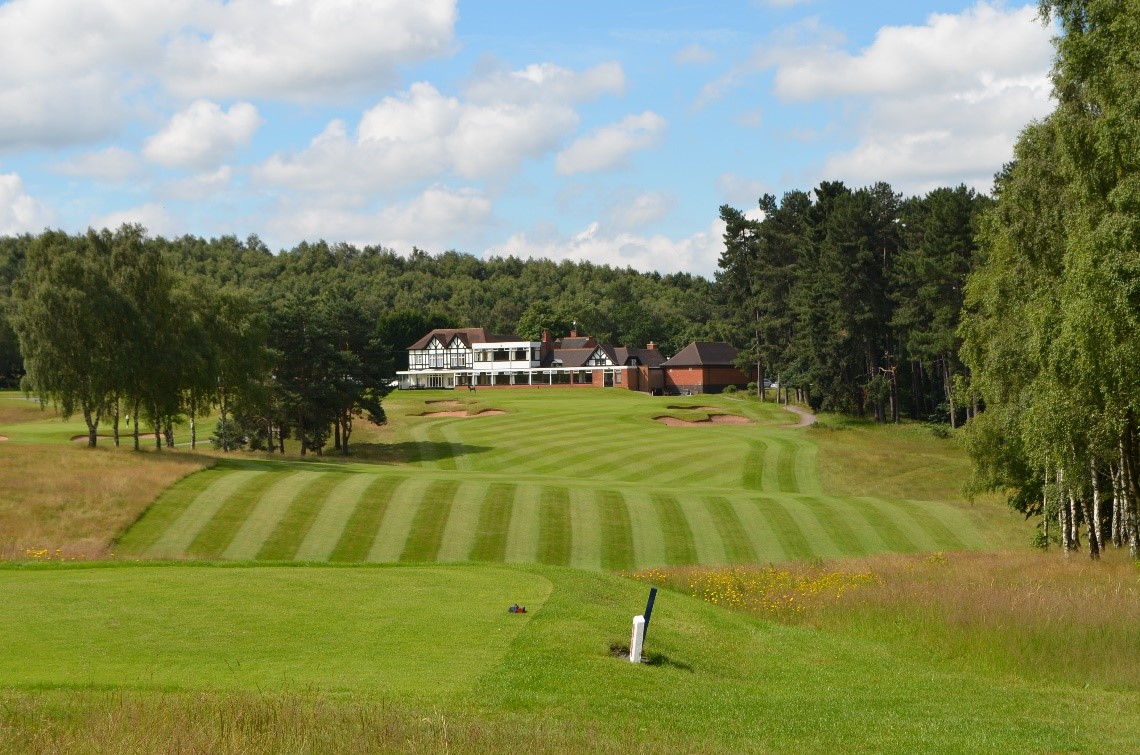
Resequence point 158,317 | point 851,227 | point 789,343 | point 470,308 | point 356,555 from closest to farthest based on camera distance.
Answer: point 356,555 → point 158,317 → point 851,227 → point 789,343 → point 470,308

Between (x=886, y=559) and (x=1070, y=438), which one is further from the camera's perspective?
(x=886, y=559)

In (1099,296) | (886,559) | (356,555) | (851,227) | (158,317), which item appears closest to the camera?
(1099,296)

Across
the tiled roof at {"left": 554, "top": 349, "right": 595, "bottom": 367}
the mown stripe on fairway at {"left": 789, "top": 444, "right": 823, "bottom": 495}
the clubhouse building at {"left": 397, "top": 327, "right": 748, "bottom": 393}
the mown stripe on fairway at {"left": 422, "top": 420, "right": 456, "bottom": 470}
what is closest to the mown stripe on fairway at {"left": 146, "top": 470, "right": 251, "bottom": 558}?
the mown stripe on fairway at {"left": 422, "top": 420, "right": 456, "bottom": 470}

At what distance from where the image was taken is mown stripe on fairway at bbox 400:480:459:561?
32531mm

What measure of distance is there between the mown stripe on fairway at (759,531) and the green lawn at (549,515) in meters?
0.10

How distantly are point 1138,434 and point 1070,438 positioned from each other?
217 centimetres

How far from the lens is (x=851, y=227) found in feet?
264

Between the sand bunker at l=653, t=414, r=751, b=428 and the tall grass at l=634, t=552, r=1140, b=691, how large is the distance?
54.4 meters

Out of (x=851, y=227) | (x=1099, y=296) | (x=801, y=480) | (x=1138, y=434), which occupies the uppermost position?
(x=851, y=227)

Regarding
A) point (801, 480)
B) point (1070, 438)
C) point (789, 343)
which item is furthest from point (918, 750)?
point (789, 343)

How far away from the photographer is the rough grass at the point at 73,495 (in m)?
31.7

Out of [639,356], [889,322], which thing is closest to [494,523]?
[889,322]

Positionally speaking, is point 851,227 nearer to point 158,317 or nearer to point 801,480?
point 801,480

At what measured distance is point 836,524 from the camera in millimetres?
39219
